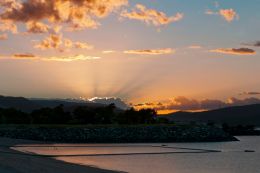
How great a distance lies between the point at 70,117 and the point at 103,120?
6998 millimetres

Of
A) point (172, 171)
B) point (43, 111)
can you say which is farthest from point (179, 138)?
point (172, 171)

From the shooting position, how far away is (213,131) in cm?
10250

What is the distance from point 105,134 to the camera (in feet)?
300

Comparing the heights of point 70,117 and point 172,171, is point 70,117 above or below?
above

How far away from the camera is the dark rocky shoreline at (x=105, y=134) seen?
89000mm

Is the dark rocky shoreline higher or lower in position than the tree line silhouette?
lower

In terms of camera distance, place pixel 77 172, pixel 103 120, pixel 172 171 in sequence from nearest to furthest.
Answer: pixel 77 172
pixel 172 171
pixel 103 120

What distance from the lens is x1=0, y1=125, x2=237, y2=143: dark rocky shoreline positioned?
8900 centimetres

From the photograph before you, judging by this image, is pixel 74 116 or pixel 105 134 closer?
pixel 105 134

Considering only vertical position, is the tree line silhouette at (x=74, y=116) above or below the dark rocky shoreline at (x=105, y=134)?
above

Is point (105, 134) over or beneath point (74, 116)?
beneath

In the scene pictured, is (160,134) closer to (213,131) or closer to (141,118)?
(213,131)

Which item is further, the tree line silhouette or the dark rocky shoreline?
the tree line silhouette

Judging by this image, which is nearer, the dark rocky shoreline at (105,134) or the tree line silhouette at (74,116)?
the dark rocky shoreline at (105,134)
